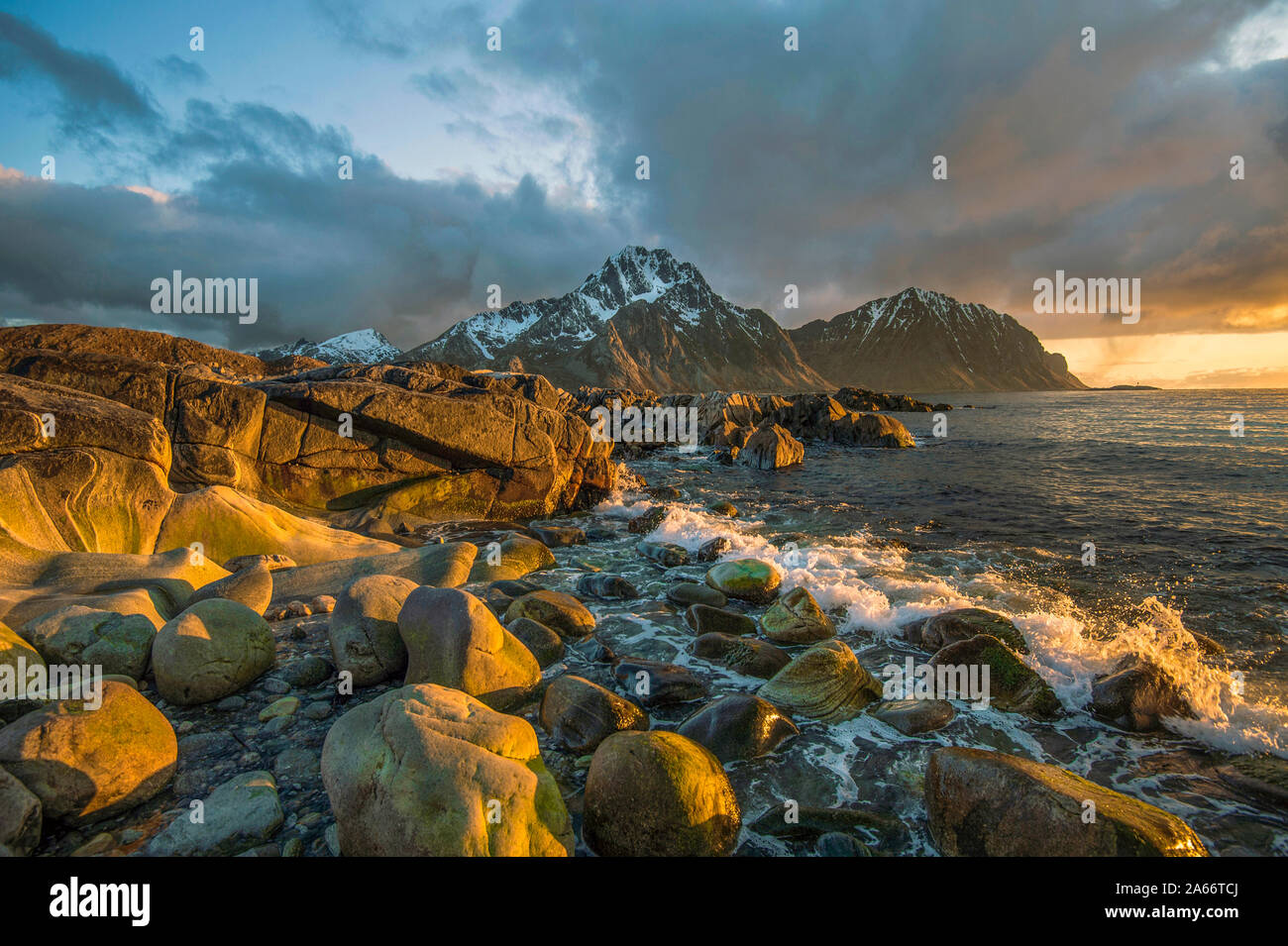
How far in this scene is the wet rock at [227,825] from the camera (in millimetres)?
3965

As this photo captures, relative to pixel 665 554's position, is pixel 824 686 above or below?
below

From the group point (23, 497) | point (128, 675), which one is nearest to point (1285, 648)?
point (128, 675)

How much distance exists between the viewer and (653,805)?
167 inches

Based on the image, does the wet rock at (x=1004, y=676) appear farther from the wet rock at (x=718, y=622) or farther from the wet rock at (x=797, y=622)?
the wet rock at (x=718, y=622)

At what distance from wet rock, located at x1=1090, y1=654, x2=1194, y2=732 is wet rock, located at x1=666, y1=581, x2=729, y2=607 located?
593 centimetres

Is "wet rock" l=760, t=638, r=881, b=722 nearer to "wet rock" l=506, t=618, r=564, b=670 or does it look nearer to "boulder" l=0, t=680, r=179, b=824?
"wet rock" l=506, t=618, r=564, b=670

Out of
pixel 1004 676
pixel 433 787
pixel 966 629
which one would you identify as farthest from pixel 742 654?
pixel 433 787

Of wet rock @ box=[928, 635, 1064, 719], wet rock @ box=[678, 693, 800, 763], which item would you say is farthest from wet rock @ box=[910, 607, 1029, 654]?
wet rock @ box=[678, 693, 800, 763]

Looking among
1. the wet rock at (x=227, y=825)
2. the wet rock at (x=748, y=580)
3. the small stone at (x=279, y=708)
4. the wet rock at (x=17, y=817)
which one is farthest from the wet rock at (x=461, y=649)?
the wet rock at (x=748, y=580)

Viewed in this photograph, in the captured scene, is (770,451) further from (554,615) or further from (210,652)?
(210,652)

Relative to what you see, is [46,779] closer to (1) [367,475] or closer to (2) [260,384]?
(1) [367,475]

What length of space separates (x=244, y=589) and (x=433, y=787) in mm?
6424

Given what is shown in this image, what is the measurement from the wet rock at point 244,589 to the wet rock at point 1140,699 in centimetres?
1204

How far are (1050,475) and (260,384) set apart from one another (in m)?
36.3
